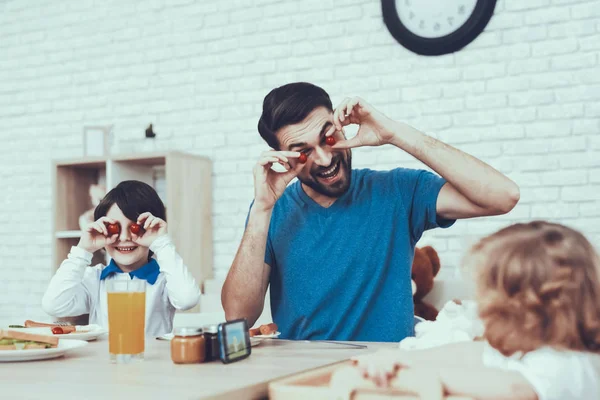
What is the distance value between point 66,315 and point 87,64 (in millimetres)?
2248

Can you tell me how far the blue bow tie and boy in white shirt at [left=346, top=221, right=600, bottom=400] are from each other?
51.0 inches

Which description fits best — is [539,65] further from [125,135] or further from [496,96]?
[125,135]

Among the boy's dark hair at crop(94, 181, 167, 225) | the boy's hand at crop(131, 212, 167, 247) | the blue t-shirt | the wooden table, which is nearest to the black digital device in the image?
the wooden table

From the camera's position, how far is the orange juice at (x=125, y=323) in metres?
1.23

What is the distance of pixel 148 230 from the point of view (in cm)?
205

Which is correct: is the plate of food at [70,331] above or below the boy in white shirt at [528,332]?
below

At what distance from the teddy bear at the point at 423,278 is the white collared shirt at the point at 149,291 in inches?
42.8

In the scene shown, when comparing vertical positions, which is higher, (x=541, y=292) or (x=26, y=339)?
(x=541, y=292)

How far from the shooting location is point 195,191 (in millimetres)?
3498

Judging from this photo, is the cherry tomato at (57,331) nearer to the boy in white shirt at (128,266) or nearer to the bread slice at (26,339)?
the bread slice at (26,339)

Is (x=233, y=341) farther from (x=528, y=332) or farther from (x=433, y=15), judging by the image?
(x=433, y=15)

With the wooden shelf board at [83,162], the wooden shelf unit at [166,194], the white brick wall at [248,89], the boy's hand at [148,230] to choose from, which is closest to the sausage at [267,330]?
the boy's hand at [148,230]

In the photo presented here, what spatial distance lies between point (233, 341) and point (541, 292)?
553 millimetres

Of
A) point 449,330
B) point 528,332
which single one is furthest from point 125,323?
point 528,332
